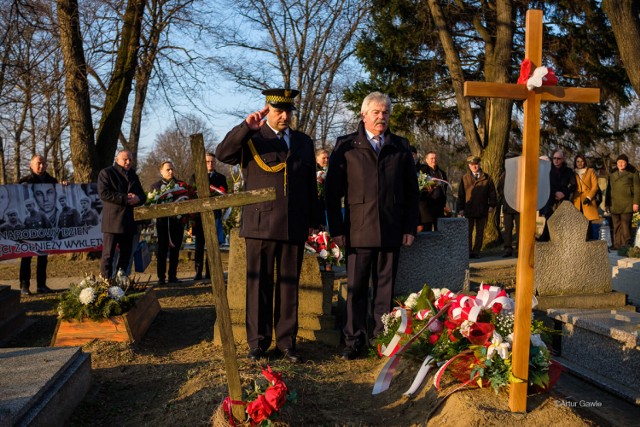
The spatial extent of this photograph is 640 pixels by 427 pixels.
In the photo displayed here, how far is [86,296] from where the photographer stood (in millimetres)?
6195

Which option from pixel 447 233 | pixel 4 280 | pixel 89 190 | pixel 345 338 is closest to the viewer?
pixel 345 338

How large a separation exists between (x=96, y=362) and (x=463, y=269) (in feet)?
12.6

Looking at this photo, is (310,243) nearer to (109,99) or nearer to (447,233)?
(447,233)

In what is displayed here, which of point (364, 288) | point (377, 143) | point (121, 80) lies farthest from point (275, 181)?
point (121, 80)

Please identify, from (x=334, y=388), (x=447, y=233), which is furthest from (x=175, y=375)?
(x=447, y=233)

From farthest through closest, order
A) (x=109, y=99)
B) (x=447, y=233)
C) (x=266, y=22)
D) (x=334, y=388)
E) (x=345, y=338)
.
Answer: (x=266, y=22), (x=109, y=99), (x=447, y=233), (x=345, y=338), (x=334, y=388)

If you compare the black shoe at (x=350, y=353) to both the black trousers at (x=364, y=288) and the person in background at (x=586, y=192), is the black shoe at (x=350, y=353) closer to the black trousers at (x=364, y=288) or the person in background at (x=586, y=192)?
the black trousers at (x=364, y=288)

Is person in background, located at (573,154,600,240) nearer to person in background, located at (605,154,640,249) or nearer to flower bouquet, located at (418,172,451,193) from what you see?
person in background, located at (605,154,640,249)

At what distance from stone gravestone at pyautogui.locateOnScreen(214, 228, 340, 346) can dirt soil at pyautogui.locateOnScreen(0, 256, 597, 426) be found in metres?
0.16

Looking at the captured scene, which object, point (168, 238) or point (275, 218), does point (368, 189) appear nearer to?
point (275, 218)

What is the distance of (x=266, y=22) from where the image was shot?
2102cm

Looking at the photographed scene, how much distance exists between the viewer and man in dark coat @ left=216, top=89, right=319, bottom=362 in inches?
211

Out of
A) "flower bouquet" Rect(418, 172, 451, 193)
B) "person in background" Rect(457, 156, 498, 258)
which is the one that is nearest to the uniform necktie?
"flower bouquet" Rect(418, 172, 451, 193)

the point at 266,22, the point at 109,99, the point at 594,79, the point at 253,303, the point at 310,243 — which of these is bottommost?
the point at 253,303
